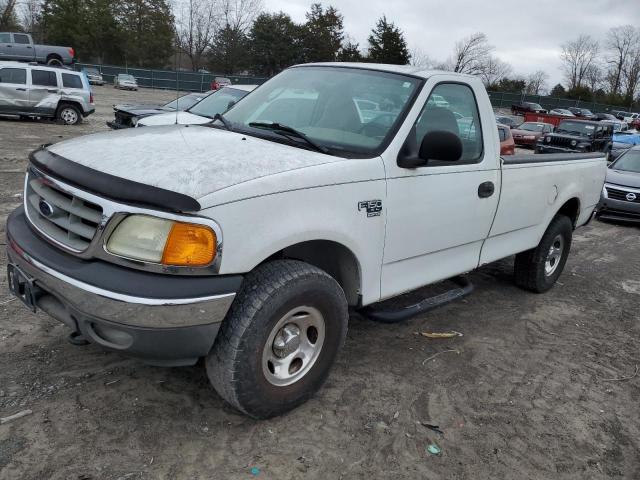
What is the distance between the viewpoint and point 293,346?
9.79ft

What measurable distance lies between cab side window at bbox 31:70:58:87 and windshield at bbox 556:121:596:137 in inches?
743

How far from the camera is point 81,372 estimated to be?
3.33m

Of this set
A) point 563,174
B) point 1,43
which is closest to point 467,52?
point 1,43

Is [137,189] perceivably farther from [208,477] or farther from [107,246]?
[208,477]

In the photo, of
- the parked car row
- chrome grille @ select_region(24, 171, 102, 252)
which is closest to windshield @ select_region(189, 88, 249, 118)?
the parked car row

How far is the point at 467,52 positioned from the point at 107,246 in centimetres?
7954

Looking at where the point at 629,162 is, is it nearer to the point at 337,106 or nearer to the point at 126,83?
the point at 337,106

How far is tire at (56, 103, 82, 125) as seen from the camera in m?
17.4

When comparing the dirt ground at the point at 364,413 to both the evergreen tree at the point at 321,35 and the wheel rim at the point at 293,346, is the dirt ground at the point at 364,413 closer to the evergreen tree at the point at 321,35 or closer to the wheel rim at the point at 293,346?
the wheel rim at the point at 293,346

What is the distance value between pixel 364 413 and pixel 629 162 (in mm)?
11023

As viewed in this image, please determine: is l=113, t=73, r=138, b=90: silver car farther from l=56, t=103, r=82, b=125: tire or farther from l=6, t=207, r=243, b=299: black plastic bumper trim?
l=6, t=207, r=243, b=299: black plastic bumper trim

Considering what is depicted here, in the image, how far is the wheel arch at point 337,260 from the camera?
10.5 ft

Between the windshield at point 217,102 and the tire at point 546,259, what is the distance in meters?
6.47

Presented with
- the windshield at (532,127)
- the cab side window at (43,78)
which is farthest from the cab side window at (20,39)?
the windshield at (532,127)
